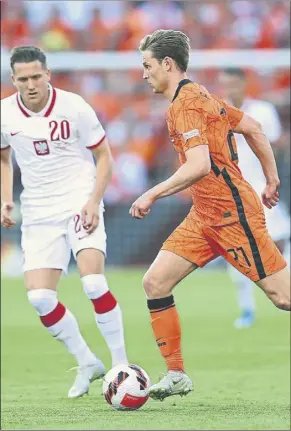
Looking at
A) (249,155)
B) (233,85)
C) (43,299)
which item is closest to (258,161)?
(249,155)

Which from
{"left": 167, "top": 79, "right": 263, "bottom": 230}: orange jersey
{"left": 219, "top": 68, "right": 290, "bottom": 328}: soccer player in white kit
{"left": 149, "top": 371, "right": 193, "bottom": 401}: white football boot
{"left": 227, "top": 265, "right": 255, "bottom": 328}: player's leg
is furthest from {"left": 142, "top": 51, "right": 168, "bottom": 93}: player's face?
{"left": 227, "top": 265, "right": 255, "bottom": 328}: player's leg

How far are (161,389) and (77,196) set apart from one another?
5.79 ft

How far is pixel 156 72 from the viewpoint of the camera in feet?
20.8

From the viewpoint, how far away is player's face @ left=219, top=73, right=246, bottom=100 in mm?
10773

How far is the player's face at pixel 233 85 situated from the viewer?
10.8 meters

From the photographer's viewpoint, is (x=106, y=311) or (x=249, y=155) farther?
(x=249, y=155)

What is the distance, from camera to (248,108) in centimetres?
1140

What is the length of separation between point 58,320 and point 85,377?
446 millimetres

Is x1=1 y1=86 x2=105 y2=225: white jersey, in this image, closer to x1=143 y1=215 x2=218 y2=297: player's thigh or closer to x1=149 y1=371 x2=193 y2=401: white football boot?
x1=143 y1=215 x2=218 y2=297: player's thigh

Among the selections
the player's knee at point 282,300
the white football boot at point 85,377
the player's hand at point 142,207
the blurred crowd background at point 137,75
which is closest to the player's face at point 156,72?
the player's hand at point 142,207

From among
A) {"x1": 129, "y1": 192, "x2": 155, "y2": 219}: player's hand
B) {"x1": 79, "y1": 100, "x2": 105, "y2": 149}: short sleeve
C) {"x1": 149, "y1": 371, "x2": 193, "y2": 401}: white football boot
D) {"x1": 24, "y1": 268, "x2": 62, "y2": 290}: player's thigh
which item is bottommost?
{"x1": 149, "y1": 371, "x2": 193, "y2": 401}: white football boot

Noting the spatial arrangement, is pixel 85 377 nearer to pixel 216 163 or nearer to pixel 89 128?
pixel 89 128

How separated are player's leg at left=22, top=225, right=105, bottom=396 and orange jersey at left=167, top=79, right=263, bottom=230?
1365mm

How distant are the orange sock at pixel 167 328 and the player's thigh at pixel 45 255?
1.05 m
